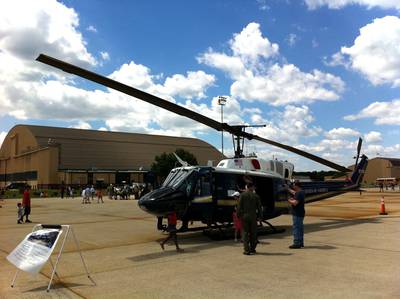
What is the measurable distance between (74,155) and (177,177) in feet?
323

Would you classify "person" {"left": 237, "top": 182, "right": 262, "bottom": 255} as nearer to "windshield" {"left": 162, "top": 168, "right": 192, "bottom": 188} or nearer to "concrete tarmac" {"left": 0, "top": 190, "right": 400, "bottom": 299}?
"concrete tarmac" {"left": 0, "top": 190, "right": 400, "bottom": 299}

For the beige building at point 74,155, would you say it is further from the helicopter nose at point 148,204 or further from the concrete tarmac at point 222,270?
the concrete tarmac at point 222,270

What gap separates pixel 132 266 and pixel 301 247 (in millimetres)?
4677

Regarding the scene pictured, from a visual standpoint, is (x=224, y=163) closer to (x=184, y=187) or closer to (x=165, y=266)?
(x=184, y=187)

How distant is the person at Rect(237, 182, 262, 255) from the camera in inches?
398

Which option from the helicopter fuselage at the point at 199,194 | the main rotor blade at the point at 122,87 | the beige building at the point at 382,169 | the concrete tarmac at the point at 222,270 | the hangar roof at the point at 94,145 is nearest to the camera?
the concrete tarmac at the point at 222,270

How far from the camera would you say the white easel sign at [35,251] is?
6.81m

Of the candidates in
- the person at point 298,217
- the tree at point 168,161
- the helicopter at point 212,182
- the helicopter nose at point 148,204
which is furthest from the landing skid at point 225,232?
the tree at point 168,161

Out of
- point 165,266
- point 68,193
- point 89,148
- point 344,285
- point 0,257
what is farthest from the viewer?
point 89,148

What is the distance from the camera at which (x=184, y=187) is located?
12.7 m

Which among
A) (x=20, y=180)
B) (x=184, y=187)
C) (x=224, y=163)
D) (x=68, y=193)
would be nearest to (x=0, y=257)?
(x=184, y=187)

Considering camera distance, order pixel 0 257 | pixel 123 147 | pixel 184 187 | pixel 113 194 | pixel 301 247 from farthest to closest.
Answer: pixel 123 147, pixel 113 194, pixel 184 187, pixel 301 247, pixel 0 257

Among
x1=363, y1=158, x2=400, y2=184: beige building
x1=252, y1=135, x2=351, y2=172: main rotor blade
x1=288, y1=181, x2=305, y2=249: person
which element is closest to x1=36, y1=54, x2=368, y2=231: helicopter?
x1=252, y1=135, x2=351, y2=172: main rotor blade

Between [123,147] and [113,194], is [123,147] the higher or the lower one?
the higher one
